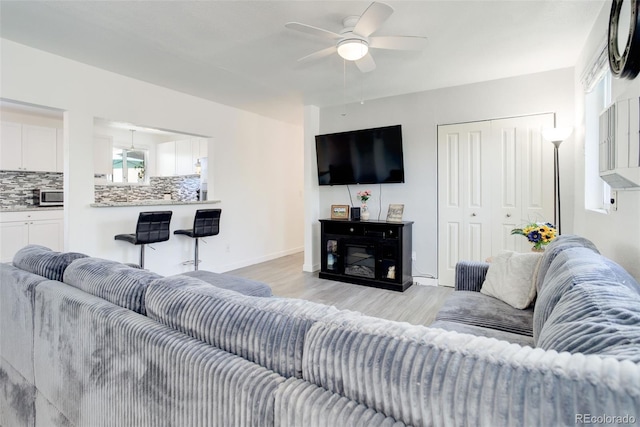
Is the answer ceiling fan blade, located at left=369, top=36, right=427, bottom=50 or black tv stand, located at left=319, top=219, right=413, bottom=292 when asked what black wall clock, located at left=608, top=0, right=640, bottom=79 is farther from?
black tv stand, located at left=319, top=219, right=413, bottom=292

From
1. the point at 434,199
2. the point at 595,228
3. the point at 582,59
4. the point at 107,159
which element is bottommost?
the point at 595,228

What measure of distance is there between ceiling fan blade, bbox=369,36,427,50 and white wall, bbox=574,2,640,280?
4.25 ft

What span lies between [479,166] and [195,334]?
3879 millimetres

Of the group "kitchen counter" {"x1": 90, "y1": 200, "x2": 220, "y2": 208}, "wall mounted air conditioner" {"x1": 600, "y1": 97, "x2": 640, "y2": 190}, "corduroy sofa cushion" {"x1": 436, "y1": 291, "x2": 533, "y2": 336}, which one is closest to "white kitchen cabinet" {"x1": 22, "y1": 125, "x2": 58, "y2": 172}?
"kitchen counter" {"x1": 90, "y1": 200, "x2": 220, "y2": 208}

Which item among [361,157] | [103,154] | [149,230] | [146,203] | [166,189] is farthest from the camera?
[166,189]

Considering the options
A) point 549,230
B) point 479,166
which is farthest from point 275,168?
point 549,230

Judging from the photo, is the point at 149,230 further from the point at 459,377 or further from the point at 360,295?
the point at 459,377

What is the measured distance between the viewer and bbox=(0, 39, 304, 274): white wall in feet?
10.6

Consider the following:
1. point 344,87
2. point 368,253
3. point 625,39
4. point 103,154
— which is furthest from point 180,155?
point 625,39

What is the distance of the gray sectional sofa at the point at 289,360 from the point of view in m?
0.51

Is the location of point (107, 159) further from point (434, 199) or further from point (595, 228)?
Result: point (595, 228)

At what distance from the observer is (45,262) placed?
5.37ft

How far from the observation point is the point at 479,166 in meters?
3.91

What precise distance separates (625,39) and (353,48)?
168 centimetres
